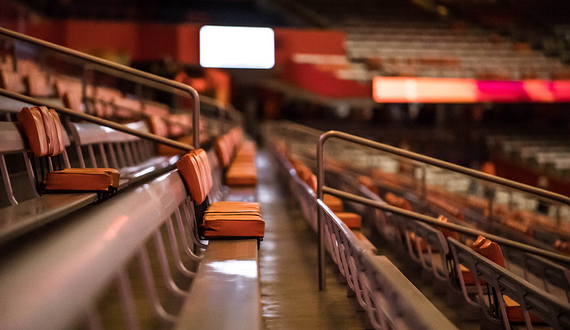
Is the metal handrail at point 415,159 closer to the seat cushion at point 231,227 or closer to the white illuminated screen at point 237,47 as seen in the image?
the seat cushion at point 231,227

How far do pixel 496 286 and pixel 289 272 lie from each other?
3.66 ft

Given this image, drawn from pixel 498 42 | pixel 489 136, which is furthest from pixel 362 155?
pixel 498 42

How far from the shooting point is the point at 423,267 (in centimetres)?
272

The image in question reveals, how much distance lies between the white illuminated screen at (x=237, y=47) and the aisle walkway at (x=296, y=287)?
27.0 ft

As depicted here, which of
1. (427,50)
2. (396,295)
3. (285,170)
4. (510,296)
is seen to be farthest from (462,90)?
(396,295)

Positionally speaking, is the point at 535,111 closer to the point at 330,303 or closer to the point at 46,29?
the point at 46,29

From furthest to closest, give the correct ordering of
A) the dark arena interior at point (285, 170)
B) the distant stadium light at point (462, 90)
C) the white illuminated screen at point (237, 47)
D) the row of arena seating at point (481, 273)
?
1. the distant stadium light at point (462, 90)
2. the white illuminated screen at point (237, 47)
3. the row of arena seating at point (481, 273)
4. the dark arena interior at point (285, 170)

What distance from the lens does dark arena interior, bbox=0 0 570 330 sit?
132cm

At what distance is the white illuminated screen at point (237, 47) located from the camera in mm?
11391

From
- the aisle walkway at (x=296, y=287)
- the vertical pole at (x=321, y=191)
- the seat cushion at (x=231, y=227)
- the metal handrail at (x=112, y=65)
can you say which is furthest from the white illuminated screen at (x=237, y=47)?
the seat cushion at (x=231, y=227)

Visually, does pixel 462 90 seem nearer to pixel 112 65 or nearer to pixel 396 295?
pixel 112 65

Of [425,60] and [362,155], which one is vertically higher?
[425,60]

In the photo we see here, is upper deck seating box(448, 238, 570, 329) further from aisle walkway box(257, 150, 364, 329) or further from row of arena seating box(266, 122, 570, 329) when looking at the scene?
aisle walkway box(257, 150, 364, 329)

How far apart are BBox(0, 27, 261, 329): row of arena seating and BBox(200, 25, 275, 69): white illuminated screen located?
885cm
